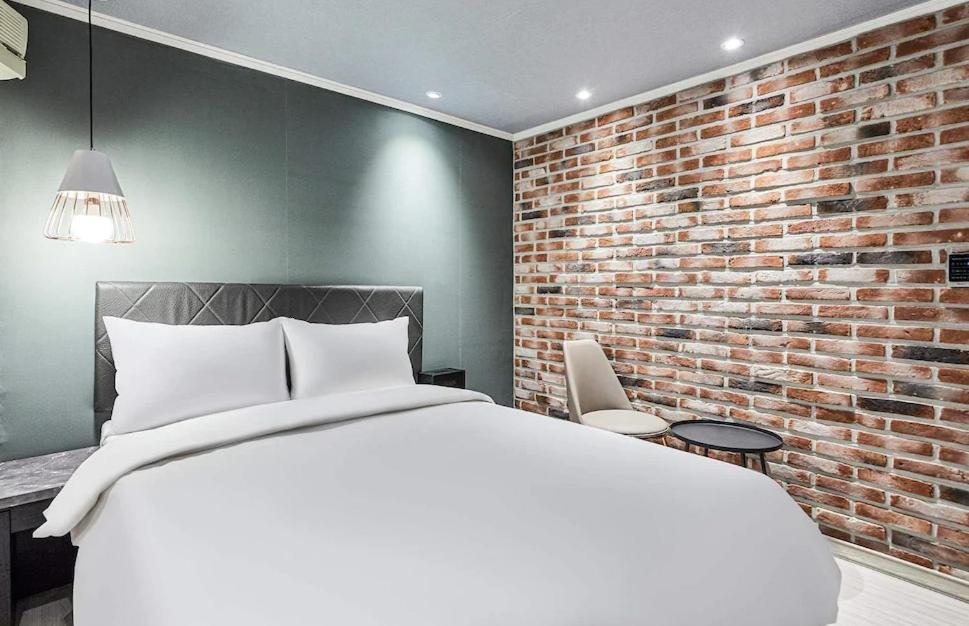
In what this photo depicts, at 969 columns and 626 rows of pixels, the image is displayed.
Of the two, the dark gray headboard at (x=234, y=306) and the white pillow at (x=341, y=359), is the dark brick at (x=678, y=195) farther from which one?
the white pillow at (x=341, y=359)

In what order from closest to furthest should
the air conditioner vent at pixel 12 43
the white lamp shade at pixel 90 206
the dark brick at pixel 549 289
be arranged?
the air conditioner vent at pixel 12 43 < the white lamp shade at pixel 90 206 < the dark brick at pixel 549 289

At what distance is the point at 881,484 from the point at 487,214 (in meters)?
3.01

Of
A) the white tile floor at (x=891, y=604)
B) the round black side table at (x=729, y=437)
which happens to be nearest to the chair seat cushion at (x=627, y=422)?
the round black side table at (x=729, y=437)

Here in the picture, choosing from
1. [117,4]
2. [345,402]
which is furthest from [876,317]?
[117,4]

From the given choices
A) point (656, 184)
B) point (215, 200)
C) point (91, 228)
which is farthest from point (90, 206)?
point (656, 184)

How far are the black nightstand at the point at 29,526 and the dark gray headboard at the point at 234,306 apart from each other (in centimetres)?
33

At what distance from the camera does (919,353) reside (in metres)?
2.39

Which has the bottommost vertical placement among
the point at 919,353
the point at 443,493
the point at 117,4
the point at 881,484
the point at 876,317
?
the point at 881,484

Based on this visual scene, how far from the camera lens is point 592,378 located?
3.47 metres

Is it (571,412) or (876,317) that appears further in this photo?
(571,412)

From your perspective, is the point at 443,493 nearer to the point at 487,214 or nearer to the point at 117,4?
the point at 117,4

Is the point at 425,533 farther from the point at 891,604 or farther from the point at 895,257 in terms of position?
the point at 895,257

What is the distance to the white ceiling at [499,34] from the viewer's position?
2.40 m

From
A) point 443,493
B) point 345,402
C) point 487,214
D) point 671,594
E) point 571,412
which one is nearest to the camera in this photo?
point 671,594
